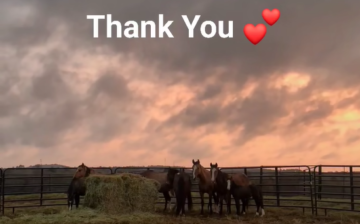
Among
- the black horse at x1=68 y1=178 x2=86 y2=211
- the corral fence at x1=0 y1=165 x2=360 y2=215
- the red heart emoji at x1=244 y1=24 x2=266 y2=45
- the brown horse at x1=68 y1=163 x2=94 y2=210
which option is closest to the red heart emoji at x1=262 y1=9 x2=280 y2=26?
the red heart emoji at x1=244 y1=24 x2=266 y2=45

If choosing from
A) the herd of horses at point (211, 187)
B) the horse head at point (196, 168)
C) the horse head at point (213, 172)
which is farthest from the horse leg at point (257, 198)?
the horse head at point (196, 168)

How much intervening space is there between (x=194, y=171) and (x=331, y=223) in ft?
12.6

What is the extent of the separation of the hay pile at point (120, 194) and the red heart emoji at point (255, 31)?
582cm

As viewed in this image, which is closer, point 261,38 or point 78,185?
point 78,185

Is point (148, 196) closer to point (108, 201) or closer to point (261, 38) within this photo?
point (108, 201)

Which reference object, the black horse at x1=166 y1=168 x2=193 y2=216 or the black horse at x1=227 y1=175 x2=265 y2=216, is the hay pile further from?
the black horse at x1=227 y1=175 x2=265 y2=216

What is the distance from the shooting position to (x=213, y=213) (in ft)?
36.9

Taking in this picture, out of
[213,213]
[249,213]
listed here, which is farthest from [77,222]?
[249,213]

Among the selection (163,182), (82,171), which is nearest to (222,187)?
(163,182)

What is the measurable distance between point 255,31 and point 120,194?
6.77 m

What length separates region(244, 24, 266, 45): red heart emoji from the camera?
12.2 metres

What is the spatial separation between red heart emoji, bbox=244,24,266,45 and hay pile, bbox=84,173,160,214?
5817mm

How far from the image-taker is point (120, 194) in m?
10.1

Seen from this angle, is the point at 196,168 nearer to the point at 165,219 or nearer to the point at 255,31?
the point at 165,219
